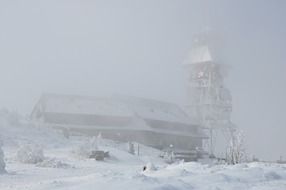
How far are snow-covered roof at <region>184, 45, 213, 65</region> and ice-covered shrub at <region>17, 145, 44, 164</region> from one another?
62.6m

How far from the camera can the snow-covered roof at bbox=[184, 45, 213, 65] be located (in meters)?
86.3

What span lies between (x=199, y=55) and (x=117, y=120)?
31283 millimetres

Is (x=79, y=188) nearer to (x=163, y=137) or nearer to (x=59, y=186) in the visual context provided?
(x=59, y=186)

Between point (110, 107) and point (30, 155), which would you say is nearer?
point (30, 155)

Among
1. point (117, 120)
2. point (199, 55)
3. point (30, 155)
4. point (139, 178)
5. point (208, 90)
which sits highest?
point (199, 55)

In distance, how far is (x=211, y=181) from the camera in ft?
53.9

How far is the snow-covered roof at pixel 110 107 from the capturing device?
2438 inches

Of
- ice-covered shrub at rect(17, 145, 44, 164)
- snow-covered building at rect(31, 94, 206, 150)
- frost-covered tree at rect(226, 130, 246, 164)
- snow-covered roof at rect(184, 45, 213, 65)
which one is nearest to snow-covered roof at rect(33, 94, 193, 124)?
snow-covered building at rect(31, 94, 206, 150)

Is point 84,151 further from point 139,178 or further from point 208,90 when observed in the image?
point 208,90

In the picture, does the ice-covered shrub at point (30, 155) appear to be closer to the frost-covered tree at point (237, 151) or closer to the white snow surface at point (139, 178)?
the white snow surface at point (139, 178)

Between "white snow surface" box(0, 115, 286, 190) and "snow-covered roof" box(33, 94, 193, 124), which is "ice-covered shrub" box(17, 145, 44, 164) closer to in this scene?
"white snow surface" box(0, 115, 286, 190)

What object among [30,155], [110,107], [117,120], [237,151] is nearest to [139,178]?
[30,155]

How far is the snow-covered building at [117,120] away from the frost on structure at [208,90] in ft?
38.9

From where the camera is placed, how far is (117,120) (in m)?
63.1
